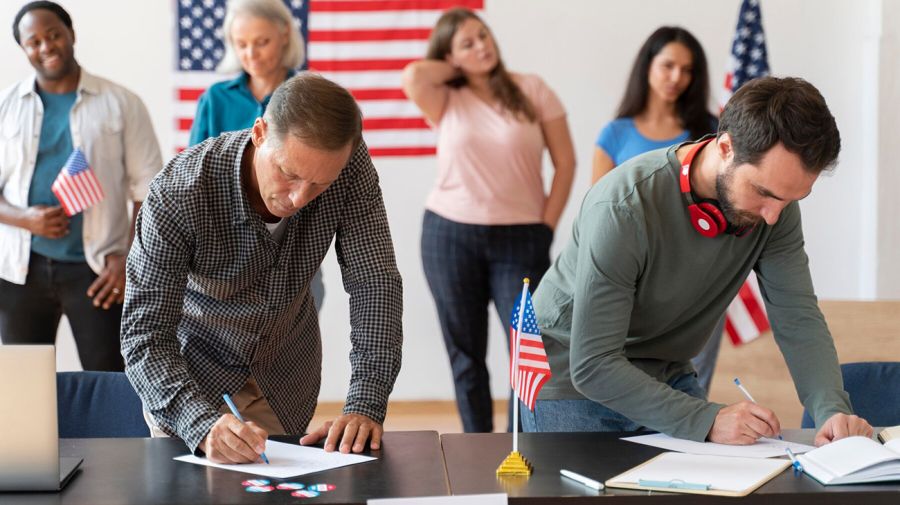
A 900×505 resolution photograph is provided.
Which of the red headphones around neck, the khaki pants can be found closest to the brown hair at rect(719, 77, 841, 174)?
the red headphones around neck

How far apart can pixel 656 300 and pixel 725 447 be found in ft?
1.17

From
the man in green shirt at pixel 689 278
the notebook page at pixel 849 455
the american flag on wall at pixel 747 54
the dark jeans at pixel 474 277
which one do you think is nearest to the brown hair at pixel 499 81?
the dark jeans at pixel 474 277

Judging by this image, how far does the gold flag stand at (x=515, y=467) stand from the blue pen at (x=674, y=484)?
210 mm

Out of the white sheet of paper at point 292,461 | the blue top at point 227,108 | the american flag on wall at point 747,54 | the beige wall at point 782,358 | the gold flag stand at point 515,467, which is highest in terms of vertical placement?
the american flag on wall at point 747,54

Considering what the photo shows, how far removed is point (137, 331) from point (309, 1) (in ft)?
11.5

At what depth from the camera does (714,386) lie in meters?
4.72

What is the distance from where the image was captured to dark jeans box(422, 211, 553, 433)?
4.04 meters

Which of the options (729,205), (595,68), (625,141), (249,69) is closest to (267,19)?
(249,69)

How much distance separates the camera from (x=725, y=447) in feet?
6.89

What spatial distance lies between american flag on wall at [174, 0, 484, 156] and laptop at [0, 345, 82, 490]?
362cm

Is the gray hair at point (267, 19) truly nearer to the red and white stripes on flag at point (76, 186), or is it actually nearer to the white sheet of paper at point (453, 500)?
the red and white stripes on flag at point (76, 186)

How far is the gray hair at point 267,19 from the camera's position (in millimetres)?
3693

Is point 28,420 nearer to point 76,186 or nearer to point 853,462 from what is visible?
point 853,462

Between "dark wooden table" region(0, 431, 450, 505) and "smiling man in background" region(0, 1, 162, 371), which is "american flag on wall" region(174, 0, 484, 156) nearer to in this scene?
"smiling man in background" region(0, 1, 162, 371)
